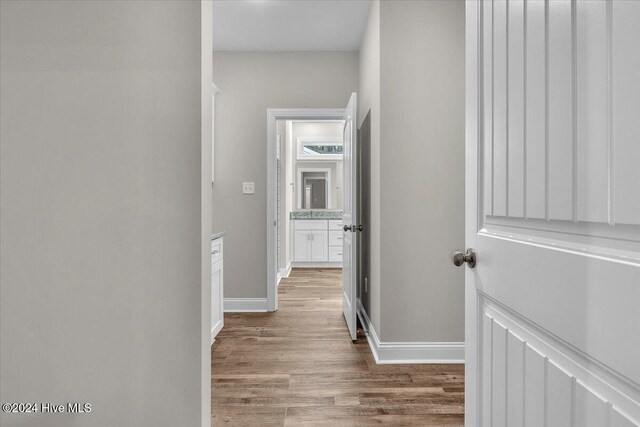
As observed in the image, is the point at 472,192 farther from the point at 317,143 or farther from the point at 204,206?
the point at 317,143

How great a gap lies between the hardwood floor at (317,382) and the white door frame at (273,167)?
1.62 feet

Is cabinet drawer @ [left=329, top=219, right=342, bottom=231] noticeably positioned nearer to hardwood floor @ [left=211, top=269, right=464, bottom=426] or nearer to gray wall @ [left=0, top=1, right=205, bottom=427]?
hardwood floor @ [left=211, top=269, right=464, bottom=426]

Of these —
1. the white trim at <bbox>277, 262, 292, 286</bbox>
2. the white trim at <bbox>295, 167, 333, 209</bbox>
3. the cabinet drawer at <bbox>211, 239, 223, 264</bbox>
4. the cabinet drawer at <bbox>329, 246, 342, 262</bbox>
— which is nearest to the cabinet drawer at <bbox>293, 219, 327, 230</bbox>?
the cabinet drawer at <bbox>329, 246, 342, 262</bbox>

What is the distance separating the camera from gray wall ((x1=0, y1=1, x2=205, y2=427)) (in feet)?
4.88

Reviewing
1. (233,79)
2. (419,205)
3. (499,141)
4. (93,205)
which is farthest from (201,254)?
(233,79)

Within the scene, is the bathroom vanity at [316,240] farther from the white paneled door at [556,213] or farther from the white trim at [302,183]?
the white paneled door at [556,213]

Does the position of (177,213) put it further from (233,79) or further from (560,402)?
(233,79)

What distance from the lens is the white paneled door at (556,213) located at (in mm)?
604

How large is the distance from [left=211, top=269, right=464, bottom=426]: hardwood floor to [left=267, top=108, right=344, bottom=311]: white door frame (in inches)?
19.4

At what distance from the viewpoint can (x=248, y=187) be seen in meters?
4.02

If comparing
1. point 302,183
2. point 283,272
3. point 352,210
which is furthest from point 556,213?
point 302,183

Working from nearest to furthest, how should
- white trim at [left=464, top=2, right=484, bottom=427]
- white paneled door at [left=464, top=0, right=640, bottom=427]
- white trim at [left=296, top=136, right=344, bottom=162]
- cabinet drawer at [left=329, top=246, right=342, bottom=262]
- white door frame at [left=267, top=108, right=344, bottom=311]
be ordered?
white paneled door at [left=464, top=0, right=640, bottom=427] < white trim at [left=464, top=2, right=484, bottom=427] < white door frame at [left=267, top=108, right=344, bottom=311] < cabinet drawer at [left=329, top=246, right=342, bottom=262] < white trim at [left=296, top=136, right=344, bottom=162]

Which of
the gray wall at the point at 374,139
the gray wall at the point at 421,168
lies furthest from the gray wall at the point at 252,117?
the gray wall at the point at 421,168

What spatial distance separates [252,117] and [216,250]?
150 centimetres
